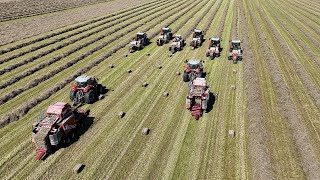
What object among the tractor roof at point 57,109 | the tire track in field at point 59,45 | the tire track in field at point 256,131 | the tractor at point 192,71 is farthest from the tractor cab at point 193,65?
the tire track in field at point 59,45

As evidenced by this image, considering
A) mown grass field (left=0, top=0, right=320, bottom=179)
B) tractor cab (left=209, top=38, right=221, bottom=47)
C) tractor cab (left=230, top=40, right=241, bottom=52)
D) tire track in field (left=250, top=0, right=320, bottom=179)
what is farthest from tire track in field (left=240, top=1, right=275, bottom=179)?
tractor cab (left=209, top=38, right=221, bottom=47)

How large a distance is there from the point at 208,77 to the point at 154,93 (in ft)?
18.4

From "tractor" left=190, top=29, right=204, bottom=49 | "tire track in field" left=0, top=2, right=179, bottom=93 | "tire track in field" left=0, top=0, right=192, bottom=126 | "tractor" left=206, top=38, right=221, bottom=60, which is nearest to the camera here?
"tire track in field" left=0, top=0, right=192, bottom=126

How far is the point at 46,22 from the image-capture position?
1809 inches

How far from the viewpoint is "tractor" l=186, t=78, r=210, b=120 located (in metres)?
18.7

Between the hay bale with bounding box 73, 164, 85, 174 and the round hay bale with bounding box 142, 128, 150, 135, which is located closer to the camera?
the hay bale with bounding box 73, 164, 85, 174

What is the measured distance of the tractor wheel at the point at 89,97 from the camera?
20.3m

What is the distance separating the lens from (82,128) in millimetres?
17703

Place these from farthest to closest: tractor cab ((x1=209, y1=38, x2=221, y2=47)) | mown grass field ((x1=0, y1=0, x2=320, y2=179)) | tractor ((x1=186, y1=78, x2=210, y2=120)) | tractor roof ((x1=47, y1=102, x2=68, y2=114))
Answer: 1. tractor cab ((x1=209, y1=38, x2=221, y2=47))
2. tractor ((x1=186, y1=78, x2=210, y2=120))
3. tractor roof ((x1=47, y1=102, x2=68, y2=114))
4. mown grass field ((x1=0, y1=0, x2=320, y2=179))

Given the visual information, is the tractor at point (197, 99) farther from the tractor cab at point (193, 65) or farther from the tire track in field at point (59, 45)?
the tire track in field at point (59, 45)

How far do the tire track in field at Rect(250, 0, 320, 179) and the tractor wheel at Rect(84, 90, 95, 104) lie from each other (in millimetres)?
13079

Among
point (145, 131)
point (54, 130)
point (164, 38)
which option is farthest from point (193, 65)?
point (54, 130)

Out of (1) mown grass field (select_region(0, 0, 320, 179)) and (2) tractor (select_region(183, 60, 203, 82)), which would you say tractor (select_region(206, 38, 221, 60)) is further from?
(2) tractor (select_region(183, 60, 203, 82))

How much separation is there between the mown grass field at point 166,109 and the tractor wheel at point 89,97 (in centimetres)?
41
